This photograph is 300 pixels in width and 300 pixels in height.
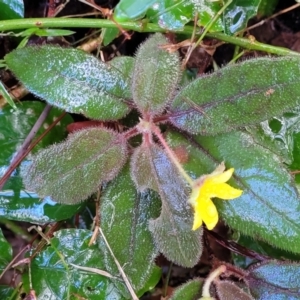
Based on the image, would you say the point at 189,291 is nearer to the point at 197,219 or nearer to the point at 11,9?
the point at 197,219

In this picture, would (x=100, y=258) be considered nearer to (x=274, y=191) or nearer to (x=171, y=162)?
(x=171, y=162)

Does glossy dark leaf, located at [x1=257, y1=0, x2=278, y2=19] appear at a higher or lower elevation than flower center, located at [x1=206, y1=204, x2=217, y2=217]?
higher

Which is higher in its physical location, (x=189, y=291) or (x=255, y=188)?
(x=255, y=188)

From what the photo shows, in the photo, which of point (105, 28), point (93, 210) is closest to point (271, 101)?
point (105, 28)

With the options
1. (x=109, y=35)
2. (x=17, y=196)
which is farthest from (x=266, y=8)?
(x=17, y=196)

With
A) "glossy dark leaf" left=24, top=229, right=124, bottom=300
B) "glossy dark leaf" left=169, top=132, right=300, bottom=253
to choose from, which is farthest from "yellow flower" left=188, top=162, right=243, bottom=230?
"glossy dark leaf" left=24, top=229, right=124, bottom=300

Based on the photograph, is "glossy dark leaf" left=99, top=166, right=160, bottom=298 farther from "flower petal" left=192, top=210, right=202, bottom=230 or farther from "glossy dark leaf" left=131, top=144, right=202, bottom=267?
"flower petal" left=192, top=210, right=202, bottom=230

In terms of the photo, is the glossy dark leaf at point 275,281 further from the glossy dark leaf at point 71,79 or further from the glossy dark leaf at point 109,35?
the glossy dark leaf at point 109,35
